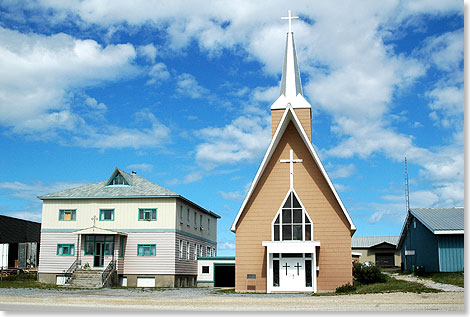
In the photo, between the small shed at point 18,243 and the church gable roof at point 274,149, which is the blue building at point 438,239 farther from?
the small shed at point 18,243

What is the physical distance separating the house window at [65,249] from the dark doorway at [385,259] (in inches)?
1531

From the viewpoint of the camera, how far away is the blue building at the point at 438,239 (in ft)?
104

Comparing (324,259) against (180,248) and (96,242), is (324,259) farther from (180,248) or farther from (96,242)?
(96,242)

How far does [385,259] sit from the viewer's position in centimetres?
6481

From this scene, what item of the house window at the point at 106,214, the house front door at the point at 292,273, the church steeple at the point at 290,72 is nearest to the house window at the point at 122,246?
the house window at the point at 106,214

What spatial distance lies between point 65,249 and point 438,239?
25.5m

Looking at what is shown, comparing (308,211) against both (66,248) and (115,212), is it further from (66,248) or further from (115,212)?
(66,248)

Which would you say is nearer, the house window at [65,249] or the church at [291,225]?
the church at [291,225]

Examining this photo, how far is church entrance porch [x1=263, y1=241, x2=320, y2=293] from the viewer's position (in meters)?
27.4

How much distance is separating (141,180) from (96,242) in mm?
5874

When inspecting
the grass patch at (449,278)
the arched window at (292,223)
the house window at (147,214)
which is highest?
the house window at (147,214)

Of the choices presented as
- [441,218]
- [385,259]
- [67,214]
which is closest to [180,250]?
[67,214]

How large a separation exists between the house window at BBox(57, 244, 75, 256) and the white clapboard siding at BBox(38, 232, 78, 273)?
0.22 metres

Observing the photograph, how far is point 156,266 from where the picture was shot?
3791cm
